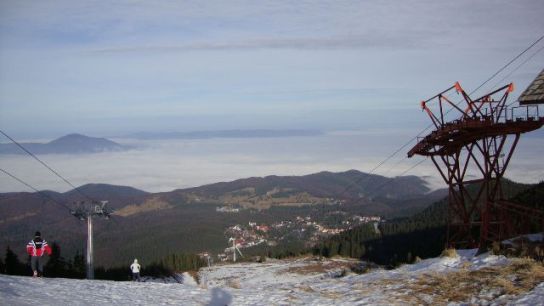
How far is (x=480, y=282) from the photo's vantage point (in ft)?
64.0

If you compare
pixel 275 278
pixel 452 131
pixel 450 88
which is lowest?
pixel 275 278

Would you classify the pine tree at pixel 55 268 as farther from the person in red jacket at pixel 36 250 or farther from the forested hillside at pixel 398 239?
the person in red jacket at pixel 36 250

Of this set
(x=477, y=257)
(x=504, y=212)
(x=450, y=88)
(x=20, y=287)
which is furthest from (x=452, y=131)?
(x=20, y=287)

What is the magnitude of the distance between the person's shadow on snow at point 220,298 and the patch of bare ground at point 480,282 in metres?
6.49

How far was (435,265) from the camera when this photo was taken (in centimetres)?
2534

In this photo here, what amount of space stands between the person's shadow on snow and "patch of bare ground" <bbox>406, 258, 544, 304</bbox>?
6.49 metres

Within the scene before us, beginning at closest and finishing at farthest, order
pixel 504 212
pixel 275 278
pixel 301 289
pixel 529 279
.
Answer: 1. pixel 529 279
2. pixel 301 289
3. pixel 504 212
4. pixel 275 278

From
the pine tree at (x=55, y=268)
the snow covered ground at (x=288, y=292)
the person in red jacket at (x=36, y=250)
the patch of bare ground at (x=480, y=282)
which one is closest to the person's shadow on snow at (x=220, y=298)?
the snow covered ground at (x=288, y=292)

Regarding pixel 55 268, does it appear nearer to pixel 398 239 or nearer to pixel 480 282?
pixel 398 239

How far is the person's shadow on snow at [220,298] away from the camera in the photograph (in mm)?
19797

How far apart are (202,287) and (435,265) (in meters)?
10.2

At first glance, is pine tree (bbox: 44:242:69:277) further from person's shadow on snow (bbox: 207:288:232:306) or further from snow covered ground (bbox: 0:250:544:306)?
person's shadow on snow (bbox: 207:288:232:306)

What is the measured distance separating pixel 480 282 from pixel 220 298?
29.5 ft

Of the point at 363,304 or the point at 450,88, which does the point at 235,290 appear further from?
the point at 450,88
